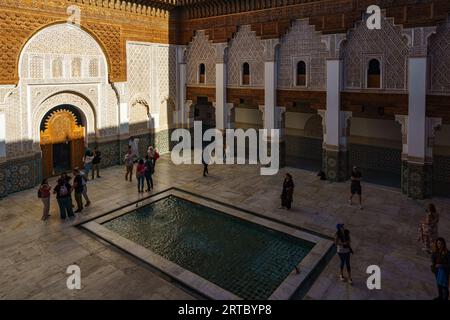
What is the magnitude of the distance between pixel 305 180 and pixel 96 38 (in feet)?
25.0

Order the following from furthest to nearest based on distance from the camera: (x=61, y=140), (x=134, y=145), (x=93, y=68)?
(x=134, y=145) < (x=93, y=68) < (x=61, y=140)

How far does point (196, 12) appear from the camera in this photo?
13.3 m

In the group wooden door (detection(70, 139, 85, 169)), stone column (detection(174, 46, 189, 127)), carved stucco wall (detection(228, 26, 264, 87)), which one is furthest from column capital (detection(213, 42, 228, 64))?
wooden door (detection(70, 139, 85, 169))

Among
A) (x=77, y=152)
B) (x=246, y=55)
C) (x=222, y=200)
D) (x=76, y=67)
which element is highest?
(x=246, y=55)

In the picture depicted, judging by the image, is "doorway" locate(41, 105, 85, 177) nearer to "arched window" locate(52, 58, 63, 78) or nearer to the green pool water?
"arched window" locate(52, 58, 63, 78)

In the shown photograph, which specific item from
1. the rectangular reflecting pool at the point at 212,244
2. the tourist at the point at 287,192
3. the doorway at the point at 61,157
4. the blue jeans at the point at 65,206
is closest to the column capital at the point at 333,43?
the tourist at the point at 287,192

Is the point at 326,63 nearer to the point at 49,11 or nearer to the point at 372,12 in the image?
the point at 372,12

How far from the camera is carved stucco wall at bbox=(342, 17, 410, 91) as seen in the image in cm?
923

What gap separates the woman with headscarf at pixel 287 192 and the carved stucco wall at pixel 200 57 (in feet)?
20.6

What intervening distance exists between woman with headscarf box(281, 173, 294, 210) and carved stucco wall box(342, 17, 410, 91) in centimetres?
376

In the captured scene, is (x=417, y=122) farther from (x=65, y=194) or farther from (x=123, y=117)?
(x=123, y=117)

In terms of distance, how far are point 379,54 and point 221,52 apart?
5320 mm

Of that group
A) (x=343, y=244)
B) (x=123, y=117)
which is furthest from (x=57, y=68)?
(x=343, y=244)

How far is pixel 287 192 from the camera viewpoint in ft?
27.2
